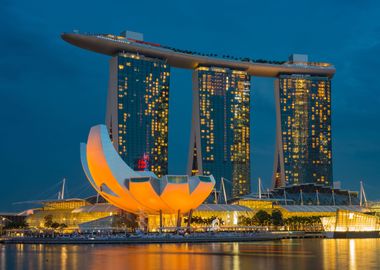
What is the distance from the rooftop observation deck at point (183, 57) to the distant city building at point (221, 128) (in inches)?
114

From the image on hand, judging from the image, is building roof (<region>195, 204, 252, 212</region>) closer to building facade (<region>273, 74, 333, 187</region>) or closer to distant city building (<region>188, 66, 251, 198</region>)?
distant city building (<region>188, 66, 251, 198</region>)

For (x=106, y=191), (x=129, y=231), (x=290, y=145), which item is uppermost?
(x=290, y=145)

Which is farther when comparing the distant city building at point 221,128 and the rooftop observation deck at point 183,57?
the distant city building at point 221,128

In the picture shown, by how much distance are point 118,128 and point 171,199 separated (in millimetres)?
51991

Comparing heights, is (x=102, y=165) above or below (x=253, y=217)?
above

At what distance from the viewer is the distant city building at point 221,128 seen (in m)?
155

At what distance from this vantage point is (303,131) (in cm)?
16625

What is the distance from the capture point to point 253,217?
11988cm

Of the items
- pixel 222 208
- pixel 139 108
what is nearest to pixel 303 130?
pixel 139 108

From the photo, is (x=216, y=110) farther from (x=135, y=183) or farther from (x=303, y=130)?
(x=135, y=183)

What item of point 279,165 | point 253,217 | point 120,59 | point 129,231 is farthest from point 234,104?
point 129,231

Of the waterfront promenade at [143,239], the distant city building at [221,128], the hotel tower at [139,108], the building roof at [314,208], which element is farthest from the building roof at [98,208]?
the distant city building at [221,128]

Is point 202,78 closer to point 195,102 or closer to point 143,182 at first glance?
point 195,102

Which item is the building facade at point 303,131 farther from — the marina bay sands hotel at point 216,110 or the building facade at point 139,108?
the building facade at point 139,108
